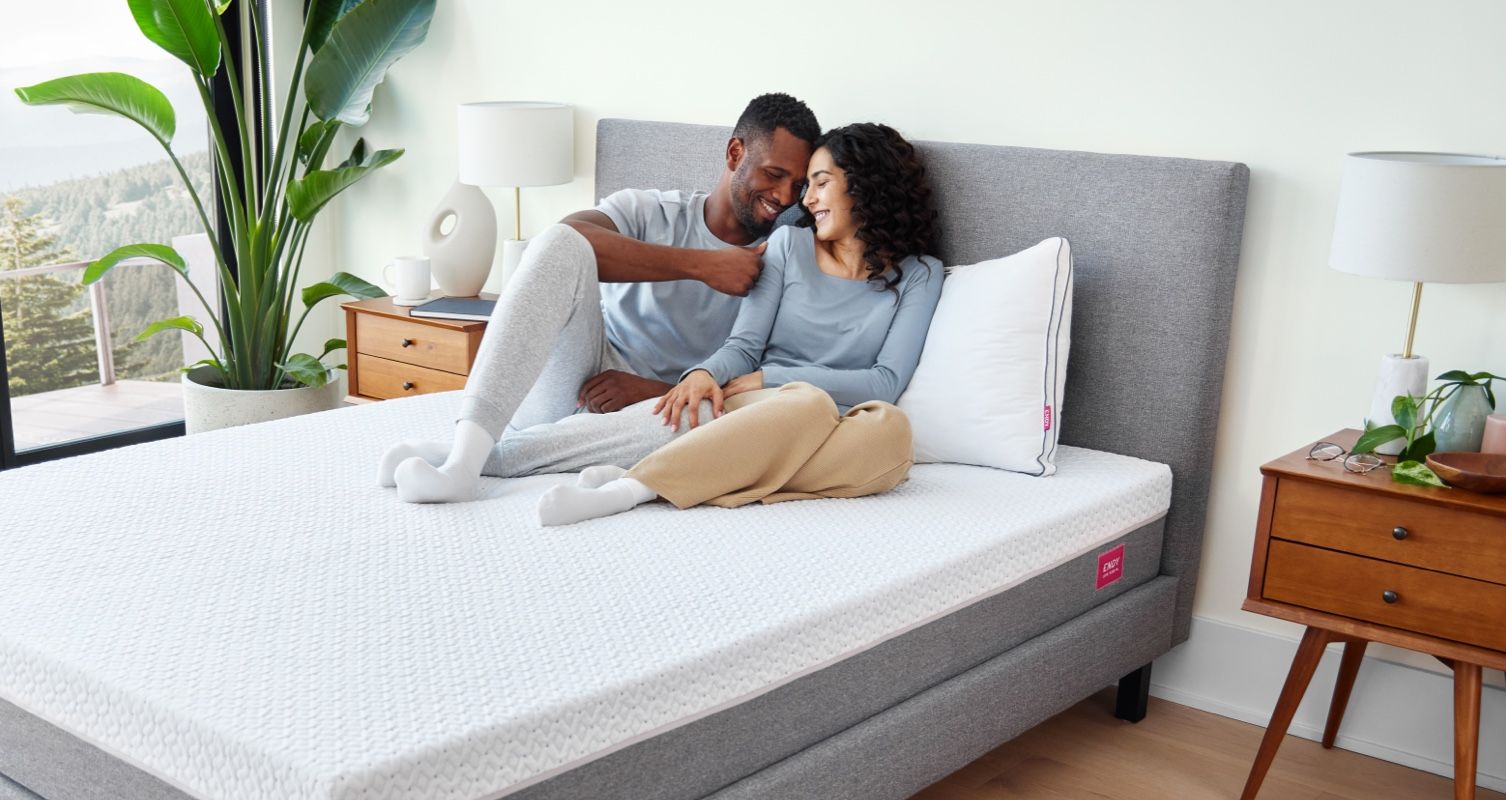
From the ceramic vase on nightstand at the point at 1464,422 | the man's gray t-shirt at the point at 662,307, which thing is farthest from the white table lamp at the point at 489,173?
the ceramic vase on nightstand at the point at 1464,422

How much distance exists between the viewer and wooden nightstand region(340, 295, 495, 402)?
3.13m

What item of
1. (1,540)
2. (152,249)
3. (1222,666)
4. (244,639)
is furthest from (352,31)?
(1222,666)

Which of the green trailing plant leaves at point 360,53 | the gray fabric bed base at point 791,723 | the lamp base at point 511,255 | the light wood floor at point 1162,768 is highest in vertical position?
the green trailing plant leaves at point 360,53

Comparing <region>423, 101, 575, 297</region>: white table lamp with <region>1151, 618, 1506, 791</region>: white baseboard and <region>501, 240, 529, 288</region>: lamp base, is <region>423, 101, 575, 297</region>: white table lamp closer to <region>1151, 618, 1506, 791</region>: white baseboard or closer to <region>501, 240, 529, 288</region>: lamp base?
<region>501, 240, 529, 288</region>: lamp base

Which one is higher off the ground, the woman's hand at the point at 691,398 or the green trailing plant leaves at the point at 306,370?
the woman's hand at the point at 691,398

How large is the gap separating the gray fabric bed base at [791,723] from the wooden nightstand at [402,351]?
1.55 metres

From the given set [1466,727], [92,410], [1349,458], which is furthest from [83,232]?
[1466,727]

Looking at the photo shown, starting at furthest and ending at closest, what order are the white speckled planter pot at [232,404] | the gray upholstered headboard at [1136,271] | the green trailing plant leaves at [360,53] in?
1. the white speckled planter pot at [232,404]
2. the green trailing plant leaves at [360,53]
3. the gray upholstered headboard at [1136,271]

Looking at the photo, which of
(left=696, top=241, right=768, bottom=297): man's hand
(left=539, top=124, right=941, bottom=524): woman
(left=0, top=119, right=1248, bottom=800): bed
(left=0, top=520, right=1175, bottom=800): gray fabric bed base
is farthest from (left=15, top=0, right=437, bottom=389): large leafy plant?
(left=0, top=520, right=1175, bottom=800): gray fabric bed base

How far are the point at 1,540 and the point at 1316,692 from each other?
2.22m

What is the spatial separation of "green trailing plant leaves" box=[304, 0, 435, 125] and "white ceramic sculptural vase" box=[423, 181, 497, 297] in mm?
354

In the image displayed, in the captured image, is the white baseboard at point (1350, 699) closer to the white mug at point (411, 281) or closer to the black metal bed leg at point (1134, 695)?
the black metal bed leg at point (1134, 695)

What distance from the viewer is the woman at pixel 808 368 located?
81.0 inches

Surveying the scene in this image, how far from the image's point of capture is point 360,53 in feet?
11.2
